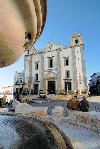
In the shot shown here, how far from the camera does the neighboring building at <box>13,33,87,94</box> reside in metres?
20.5

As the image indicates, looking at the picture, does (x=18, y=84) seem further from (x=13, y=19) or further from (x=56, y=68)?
(x=13, y=19)

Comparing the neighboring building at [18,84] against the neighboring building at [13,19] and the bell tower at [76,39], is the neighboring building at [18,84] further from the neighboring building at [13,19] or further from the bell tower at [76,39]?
the neighboring building at [13,19]

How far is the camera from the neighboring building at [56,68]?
807 inches

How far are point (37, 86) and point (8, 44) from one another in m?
22.3

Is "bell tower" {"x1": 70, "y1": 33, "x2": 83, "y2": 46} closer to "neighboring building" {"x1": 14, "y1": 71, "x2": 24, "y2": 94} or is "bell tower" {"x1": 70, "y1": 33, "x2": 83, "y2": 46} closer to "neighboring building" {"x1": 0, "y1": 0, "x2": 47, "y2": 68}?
"neighboring building" {"x1": 14, "y1": 71, "x2": 24, "y2": 94}

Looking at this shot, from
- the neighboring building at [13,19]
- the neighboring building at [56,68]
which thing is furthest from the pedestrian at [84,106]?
the neighboring building at [56,68]

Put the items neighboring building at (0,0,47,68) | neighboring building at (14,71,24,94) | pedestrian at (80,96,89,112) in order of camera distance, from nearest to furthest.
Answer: neighboring building at (0,0,47,68), pedestrian at (80,96,89,112), neighboring building at (14,71,24,94)

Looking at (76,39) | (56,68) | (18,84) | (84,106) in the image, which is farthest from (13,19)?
(18,84)

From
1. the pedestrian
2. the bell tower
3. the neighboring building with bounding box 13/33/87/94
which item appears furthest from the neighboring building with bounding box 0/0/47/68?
the bell tower

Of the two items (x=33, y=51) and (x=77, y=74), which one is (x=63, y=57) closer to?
(x=77, y=74)

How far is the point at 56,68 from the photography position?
73.4 ft

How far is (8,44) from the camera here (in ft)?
6.57

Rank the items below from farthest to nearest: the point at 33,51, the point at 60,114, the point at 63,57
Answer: the point at 33,51 → the point at 63,57 → the point at 60,114

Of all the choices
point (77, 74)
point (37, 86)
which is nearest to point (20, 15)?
point (77, 74)
